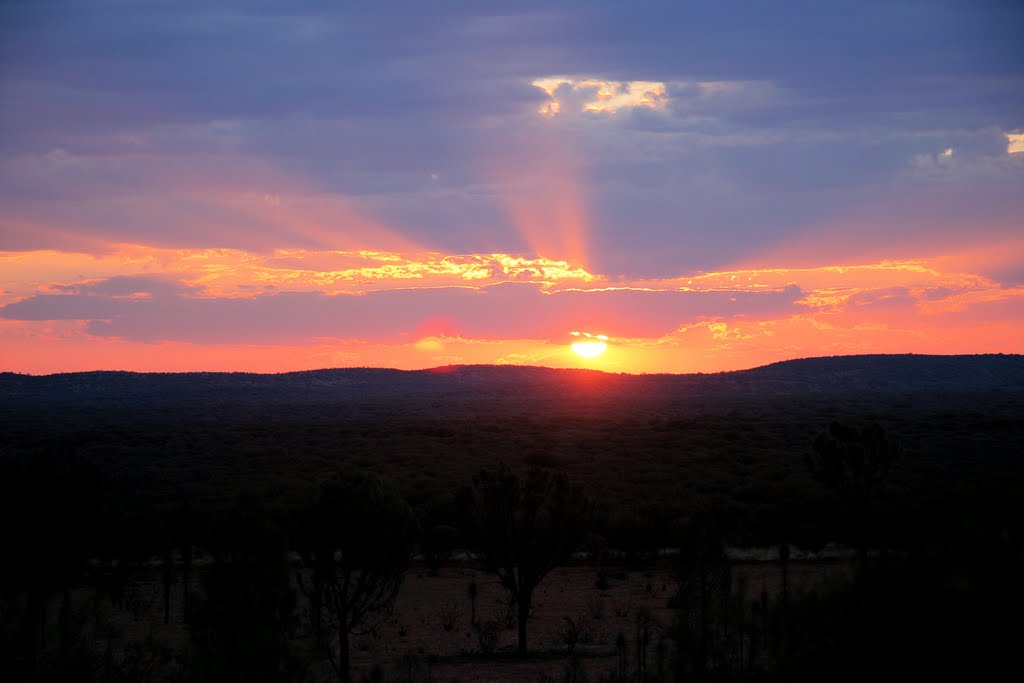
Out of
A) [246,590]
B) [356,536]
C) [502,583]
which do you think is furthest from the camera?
[502,583]

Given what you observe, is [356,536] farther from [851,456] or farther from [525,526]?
[851,456]

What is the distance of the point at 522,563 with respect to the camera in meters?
24.9

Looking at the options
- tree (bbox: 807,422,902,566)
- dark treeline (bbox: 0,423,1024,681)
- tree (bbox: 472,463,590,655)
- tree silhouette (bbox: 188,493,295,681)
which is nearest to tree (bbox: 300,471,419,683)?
dark treeline (bbox: 0,423,1024,681)

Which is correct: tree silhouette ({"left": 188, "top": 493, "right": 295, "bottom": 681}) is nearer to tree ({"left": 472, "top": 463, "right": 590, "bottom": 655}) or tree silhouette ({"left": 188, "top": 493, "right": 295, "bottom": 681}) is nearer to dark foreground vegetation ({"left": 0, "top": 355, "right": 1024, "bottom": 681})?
dark foreground vegetation ({"left": 0, "top": 355, "right": 1024, "bottom": 681})

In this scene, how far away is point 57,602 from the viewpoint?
1318 inches

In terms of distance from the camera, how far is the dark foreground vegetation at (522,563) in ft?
34.5

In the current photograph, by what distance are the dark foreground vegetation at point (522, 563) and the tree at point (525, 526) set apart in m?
0.06

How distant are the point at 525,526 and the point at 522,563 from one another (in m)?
1.00

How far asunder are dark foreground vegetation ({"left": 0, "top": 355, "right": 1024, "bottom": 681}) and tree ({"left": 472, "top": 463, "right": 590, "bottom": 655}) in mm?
64

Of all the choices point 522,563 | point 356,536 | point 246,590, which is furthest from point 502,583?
point 246,590

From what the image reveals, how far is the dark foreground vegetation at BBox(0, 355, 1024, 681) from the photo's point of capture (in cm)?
1052

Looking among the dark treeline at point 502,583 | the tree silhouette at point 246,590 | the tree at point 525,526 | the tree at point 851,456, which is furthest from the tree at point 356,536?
the tree at point 851,456

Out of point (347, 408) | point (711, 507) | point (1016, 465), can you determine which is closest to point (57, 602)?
point (711, 507)

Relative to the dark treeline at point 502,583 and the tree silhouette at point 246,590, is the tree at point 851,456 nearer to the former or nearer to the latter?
the dark treeline at point 502,583
